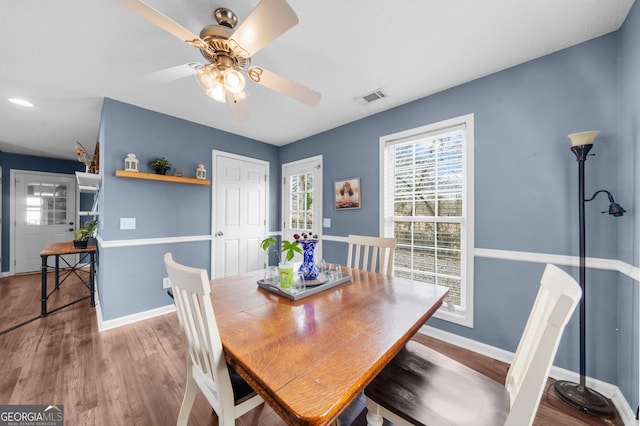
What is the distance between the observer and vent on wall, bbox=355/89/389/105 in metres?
2.49

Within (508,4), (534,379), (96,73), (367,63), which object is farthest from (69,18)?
(534,379)

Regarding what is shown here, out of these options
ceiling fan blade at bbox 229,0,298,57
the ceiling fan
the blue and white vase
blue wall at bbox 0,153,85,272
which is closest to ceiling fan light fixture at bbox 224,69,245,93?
the ceiling fan

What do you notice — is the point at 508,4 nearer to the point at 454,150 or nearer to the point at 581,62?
the point at 581,62

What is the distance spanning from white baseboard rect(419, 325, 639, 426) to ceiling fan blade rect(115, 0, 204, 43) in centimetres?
312

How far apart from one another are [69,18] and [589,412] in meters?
4.19

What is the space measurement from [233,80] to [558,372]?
10.3 ft

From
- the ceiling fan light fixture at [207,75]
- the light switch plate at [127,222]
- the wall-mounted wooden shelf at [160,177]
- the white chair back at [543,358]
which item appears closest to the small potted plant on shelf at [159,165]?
the wall-mounted wooden shelf at [160,177]

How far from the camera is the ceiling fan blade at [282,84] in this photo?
4.97ft

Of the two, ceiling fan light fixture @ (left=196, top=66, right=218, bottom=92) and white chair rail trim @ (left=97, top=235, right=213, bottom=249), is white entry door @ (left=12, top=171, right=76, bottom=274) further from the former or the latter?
ceiling fan light fixture @ (left=196, top=66, right=218, bottom=92)

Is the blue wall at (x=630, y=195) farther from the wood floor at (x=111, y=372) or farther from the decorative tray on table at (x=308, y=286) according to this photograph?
the decorative tray on table at (x=308, y=286)

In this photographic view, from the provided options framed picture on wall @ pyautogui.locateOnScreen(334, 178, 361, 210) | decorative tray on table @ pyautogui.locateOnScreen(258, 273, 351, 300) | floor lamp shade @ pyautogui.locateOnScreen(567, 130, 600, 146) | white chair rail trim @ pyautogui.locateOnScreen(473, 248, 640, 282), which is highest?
floor lamp shade @ pyautogui.locateOnScreen(567, 130, 600, 146)

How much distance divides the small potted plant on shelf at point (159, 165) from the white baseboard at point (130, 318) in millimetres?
1699

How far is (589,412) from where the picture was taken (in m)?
1.51

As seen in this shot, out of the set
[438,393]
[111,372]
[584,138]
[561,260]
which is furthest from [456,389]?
[111,372]
